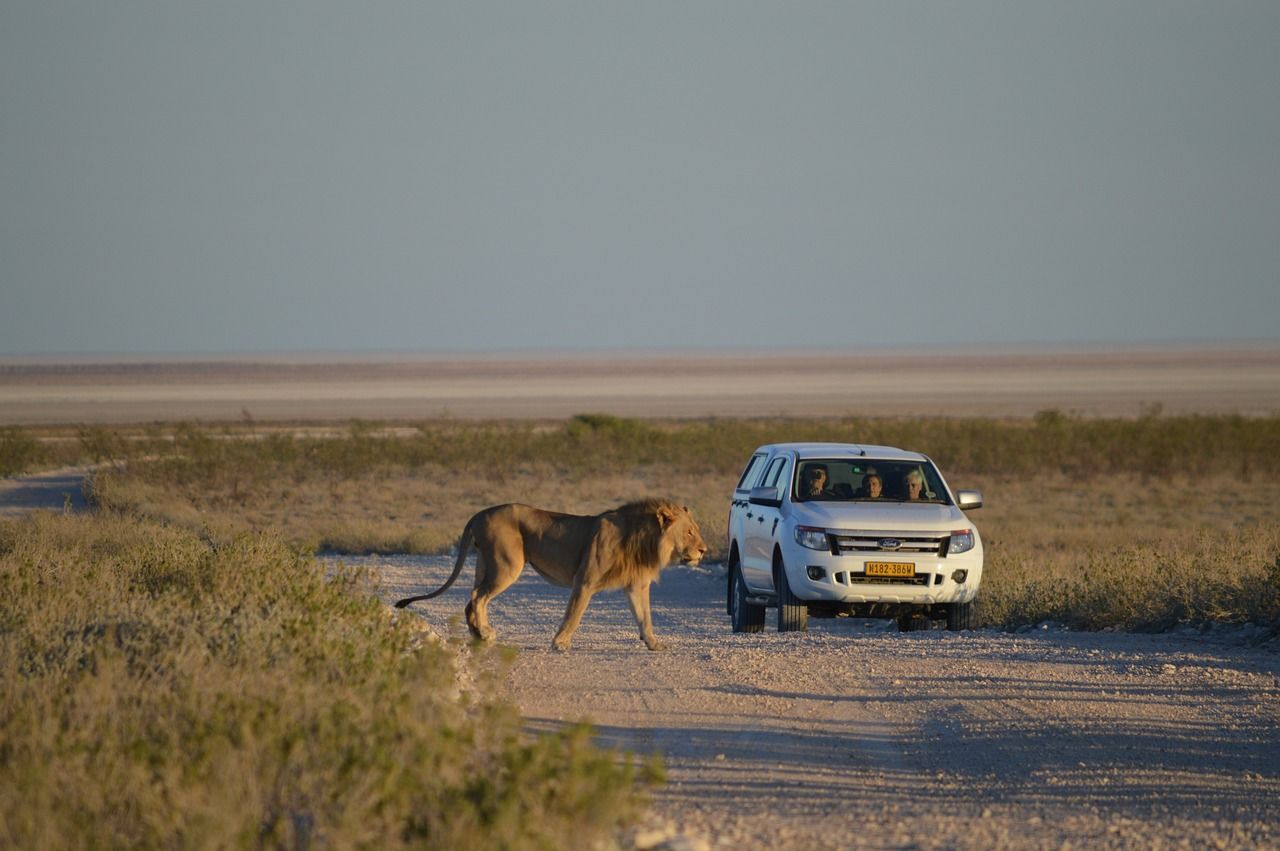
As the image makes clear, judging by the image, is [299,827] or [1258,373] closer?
[299,827]

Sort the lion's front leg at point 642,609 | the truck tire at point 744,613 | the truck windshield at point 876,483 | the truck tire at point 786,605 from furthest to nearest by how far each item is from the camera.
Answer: the truck tire at point 744,613
the truck windshield at point 876,483
the truck tire at point 786,605
the lion's front leg at point 642,609

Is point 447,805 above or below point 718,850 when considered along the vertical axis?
above

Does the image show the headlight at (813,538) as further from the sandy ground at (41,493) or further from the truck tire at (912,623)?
the sandy ground at (41,493)

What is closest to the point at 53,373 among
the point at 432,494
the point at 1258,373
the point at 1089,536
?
the point at 1258,373

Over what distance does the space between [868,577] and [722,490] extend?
72.0 feet

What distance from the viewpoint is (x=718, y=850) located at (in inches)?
260

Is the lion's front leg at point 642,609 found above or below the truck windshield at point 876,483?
below

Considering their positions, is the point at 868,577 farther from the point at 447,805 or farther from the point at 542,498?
the point at 542,498

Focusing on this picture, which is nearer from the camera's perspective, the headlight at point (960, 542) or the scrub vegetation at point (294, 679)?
the scrub vegetation at point (294, 679)

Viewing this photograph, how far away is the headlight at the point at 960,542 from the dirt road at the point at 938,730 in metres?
0.79

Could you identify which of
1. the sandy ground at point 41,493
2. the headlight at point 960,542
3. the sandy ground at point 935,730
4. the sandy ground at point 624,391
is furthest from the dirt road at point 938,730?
the sandy ground at point 624,391

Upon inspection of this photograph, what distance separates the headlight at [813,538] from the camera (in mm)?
13781

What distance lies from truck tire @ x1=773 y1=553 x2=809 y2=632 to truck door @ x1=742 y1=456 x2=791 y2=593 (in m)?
0.21

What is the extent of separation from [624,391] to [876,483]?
112804 millimetres
